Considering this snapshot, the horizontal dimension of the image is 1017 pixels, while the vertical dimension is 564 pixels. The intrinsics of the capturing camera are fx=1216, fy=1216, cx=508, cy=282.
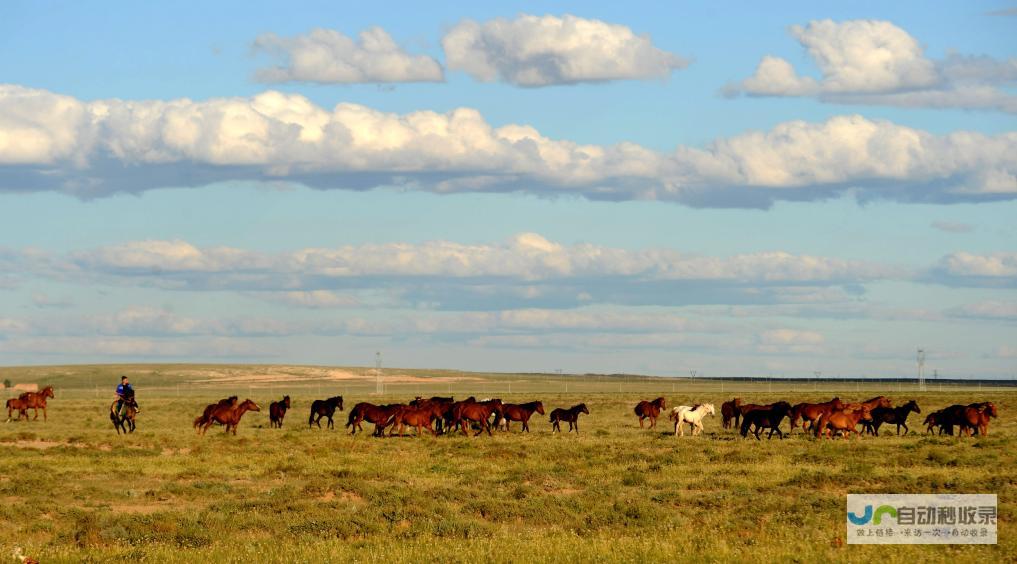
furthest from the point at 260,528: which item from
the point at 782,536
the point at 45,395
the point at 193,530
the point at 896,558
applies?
the point at 45,395

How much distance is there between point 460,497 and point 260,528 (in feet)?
15.2

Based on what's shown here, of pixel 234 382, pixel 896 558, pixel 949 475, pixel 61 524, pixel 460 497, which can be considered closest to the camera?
pixel 896 558

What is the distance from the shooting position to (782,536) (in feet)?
62.3

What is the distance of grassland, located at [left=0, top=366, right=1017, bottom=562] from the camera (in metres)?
17.8

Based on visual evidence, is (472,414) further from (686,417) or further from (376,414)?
(686,417)

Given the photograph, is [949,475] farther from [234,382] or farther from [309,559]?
[234,382]

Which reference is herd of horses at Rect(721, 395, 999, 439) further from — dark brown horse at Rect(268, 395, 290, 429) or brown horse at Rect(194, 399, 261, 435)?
dark brown horse at Rect(268, 395, 290, 429)
